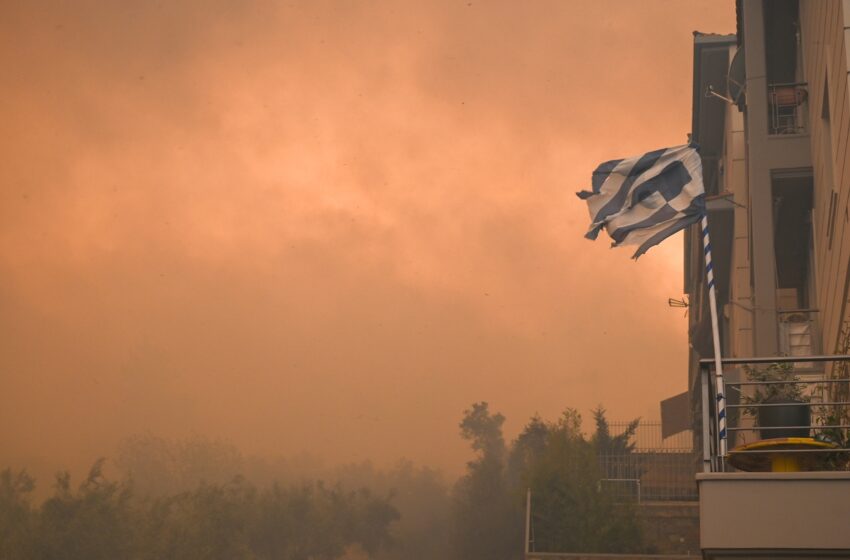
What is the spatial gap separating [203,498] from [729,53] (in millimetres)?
39710

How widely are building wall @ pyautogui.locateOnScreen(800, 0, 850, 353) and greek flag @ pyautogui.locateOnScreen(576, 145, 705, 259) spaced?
6.39ft

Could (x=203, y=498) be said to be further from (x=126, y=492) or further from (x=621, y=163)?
(x=621, y=163)

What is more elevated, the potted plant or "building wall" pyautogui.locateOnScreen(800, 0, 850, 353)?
"building wall" pyautogui.locateOnScreen(800, 0, 850, 353)

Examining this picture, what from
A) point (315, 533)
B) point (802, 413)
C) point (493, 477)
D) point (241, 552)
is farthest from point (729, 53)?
point (493, 477)

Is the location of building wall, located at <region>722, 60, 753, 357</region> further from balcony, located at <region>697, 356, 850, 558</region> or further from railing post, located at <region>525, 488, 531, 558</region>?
Answer: railing post, located at <region>525, 488, 531, 558</region>

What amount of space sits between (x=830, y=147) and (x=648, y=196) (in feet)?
15.5

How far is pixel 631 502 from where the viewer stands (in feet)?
127

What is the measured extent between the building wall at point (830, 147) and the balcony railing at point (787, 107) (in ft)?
1.58

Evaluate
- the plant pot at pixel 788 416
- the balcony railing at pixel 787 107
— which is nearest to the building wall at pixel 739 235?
the balcony railing at pixel 787 107

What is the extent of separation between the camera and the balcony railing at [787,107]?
726 inches

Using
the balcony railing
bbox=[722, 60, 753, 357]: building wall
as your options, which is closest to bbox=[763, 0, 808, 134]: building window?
the balcony railing

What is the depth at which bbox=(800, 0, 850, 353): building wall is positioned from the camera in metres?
12.7

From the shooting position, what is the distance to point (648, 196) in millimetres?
12109

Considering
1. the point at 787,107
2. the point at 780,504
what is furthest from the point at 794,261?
the point at 780,504
